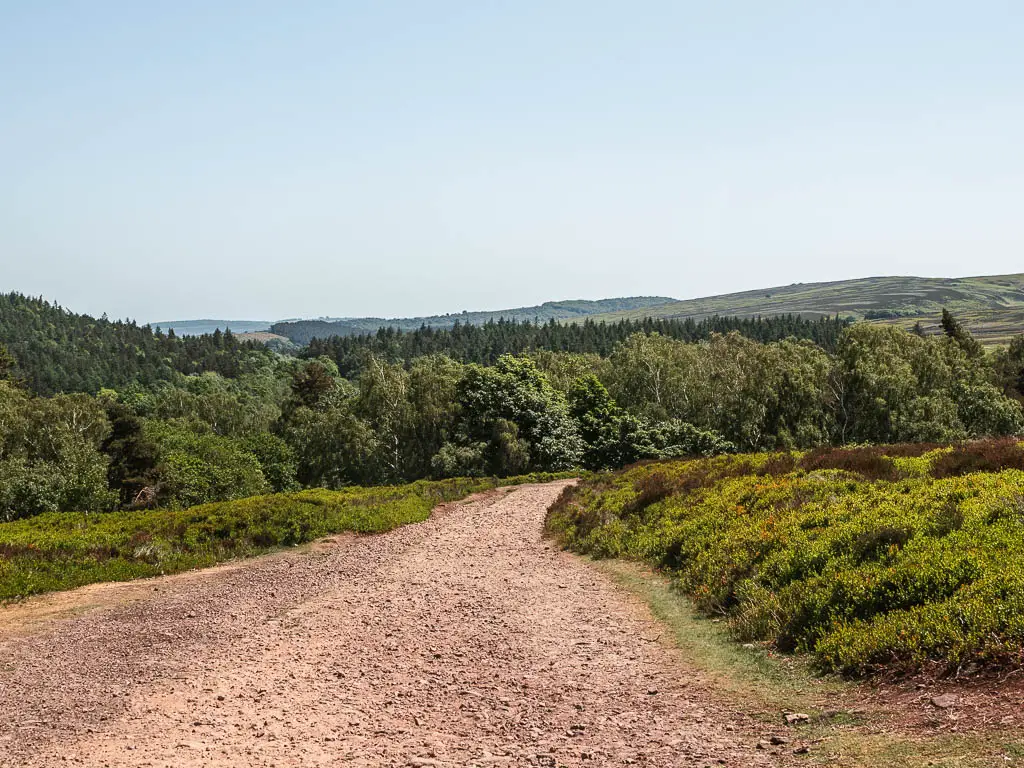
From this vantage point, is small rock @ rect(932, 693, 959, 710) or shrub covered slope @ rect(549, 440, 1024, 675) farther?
shrub covered slope @ rect(549, 440, 1024, 675)

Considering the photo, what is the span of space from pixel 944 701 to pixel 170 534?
2137 centimetres

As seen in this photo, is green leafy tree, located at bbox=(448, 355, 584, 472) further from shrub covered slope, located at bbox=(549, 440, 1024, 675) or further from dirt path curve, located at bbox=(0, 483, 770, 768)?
dirt path curve, located at bbox=(0, 483, 770, 768)

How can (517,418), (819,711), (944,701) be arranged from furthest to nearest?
1. (517,418)
2. (819,711)
3. (944,701)

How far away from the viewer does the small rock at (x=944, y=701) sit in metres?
8.12

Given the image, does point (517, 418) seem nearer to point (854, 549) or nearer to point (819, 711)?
point (854, 549)

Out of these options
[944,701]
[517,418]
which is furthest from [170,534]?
[517,418]

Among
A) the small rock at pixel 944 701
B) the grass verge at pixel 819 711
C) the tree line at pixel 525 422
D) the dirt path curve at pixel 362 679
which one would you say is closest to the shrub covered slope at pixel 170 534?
the dirt path curve at pixel 362 679

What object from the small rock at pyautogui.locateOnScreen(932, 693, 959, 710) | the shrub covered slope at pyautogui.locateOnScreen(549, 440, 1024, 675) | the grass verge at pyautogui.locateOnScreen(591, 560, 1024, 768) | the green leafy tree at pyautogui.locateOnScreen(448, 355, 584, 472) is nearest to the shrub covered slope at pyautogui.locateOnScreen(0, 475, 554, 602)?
the shrub covered slope at pyautogui.locateOnScreen(549, 440, 1024, 675)

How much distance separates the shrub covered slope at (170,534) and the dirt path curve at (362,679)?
49.3 inches

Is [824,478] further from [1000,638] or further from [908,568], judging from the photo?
[1000,638]

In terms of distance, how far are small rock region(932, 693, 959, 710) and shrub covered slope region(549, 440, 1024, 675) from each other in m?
0.67

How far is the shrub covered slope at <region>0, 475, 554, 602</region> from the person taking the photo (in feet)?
63.0

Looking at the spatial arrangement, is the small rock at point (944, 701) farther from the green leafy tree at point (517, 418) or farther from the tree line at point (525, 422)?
the green leafy tree at point (517, 418)

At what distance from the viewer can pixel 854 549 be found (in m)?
13.2
